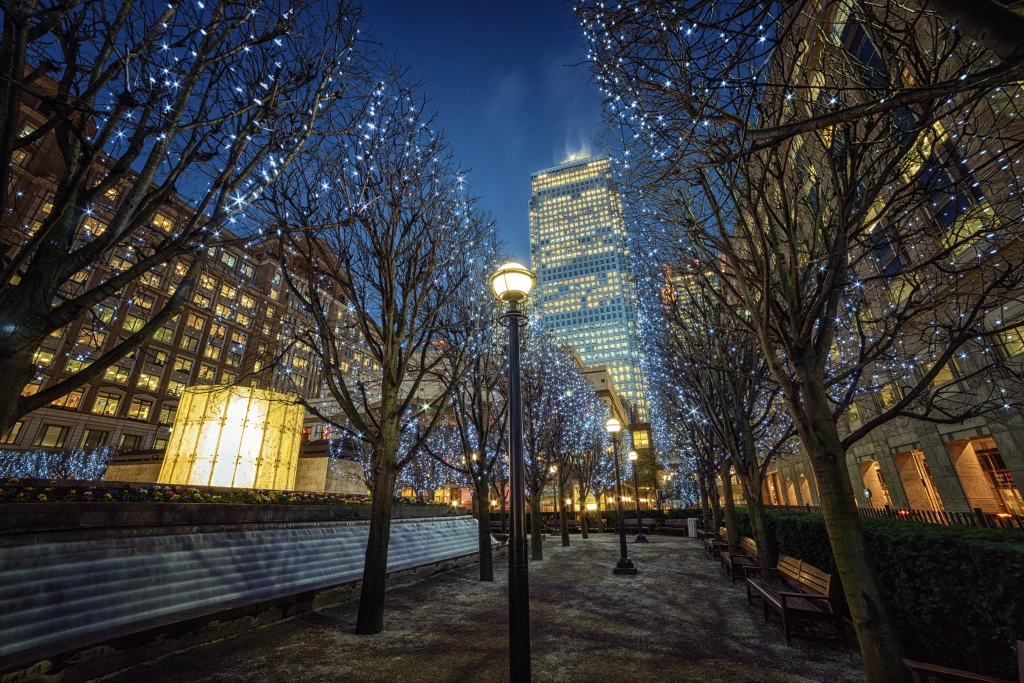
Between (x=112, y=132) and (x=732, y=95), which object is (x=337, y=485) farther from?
(x=732, y=95)

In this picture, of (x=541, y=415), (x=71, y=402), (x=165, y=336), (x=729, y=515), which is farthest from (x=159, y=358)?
(x=729, y=515)

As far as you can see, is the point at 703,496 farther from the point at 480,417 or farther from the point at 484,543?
the point at 480,417

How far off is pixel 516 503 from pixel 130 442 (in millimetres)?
54122

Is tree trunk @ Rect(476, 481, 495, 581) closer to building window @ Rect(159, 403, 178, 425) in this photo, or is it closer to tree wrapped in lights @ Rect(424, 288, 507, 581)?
tree wrapped in lights @ Rect(424, 288, 507, 581)

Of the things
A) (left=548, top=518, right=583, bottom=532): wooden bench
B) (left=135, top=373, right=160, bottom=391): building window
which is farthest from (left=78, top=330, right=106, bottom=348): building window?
(left=548, top=518, right=583, bottom=532): wooden bench

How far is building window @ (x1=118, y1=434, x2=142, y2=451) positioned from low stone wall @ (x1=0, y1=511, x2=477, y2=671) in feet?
149

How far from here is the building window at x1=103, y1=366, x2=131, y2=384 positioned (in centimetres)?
4094

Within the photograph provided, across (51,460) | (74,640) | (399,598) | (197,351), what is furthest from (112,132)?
(197,351)

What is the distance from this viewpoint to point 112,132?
14.6 ft

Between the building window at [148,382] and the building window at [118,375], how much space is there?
3.58 ft

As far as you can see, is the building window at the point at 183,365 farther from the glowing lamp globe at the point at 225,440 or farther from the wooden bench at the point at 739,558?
the wooden bench at the point at 739,558

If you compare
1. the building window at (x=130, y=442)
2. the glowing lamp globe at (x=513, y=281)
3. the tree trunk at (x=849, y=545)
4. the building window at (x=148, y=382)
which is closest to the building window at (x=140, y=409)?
the building window at (x=148, y=382)

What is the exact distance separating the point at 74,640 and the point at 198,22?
710cm

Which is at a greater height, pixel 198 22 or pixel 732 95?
pixel 198 22
